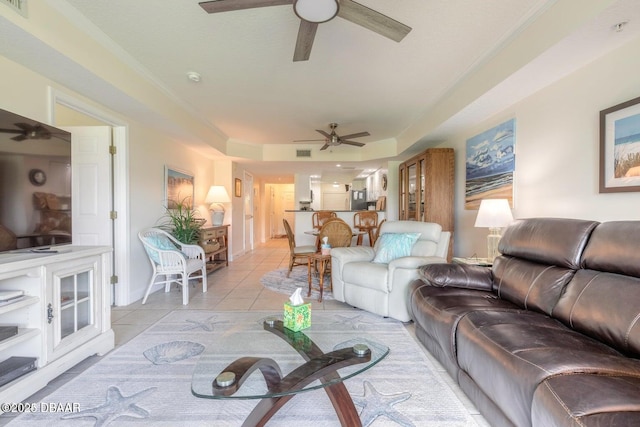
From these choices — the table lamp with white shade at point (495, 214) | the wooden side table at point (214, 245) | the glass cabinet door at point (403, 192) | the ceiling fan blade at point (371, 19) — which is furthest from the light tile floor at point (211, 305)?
the glass cabinet door at point (403, 192)

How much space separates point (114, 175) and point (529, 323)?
3.88m

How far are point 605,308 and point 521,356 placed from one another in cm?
62

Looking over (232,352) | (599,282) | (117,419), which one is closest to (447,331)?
(599,282)

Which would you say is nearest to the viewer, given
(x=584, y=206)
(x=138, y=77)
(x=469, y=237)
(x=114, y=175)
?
(x=584, y=206)

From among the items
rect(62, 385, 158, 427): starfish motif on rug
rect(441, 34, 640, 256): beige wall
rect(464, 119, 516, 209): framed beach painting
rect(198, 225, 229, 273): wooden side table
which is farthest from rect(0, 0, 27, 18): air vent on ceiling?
rect(464, 119, 516, 209): framed beach painting

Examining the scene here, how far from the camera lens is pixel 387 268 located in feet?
8.89

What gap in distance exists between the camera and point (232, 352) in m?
1.37

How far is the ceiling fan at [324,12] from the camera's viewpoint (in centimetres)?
154

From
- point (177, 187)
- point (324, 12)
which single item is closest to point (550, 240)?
point (324, 12)

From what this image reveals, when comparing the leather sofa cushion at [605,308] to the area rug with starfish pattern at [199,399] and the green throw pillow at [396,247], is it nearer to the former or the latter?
the area rug with starfish pattern at [199,399]

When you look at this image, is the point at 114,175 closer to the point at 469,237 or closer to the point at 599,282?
the point at 599,282

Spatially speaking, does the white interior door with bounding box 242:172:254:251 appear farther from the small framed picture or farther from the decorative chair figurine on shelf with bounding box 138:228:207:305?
the decorative chair figurine on shelf with bounding box 138:228:207:305

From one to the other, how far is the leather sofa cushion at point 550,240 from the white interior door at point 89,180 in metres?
3.92

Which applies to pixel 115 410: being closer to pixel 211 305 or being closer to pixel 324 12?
pixel 211 305
